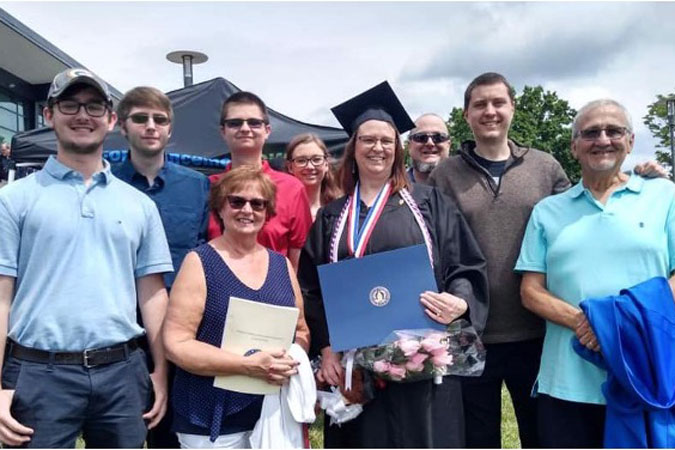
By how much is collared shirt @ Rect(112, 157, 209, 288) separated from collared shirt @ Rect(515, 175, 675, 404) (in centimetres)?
163

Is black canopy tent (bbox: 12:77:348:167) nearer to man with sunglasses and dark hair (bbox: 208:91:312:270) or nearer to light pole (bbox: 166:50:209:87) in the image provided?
light pole (bbox: 166:50:209:87)

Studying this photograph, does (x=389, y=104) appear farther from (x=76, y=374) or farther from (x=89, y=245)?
(x=76, y=374)

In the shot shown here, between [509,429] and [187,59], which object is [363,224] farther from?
[187,59]

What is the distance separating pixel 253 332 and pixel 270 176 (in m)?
1.07

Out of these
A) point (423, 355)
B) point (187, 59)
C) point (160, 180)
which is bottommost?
point (423, 355)

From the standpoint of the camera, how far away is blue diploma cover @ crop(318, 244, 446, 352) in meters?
2.75

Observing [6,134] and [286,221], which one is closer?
[286,221]

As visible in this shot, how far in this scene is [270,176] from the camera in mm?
3500

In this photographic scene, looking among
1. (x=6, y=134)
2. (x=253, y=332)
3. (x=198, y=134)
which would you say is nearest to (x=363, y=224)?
(x=253, y=332)

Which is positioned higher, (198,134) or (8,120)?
(8,120)

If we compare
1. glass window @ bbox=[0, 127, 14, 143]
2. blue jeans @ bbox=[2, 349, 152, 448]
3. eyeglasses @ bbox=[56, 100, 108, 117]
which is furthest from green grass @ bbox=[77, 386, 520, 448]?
glass window @ bbox=[0, 127, 14, 143]

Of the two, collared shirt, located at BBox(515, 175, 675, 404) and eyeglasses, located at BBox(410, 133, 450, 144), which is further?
eyeglasses, located at BBox(410, 133, 450, 144)

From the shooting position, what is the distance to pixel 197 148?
258 inches

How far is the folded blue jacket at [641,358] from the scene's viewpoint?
262 cm
